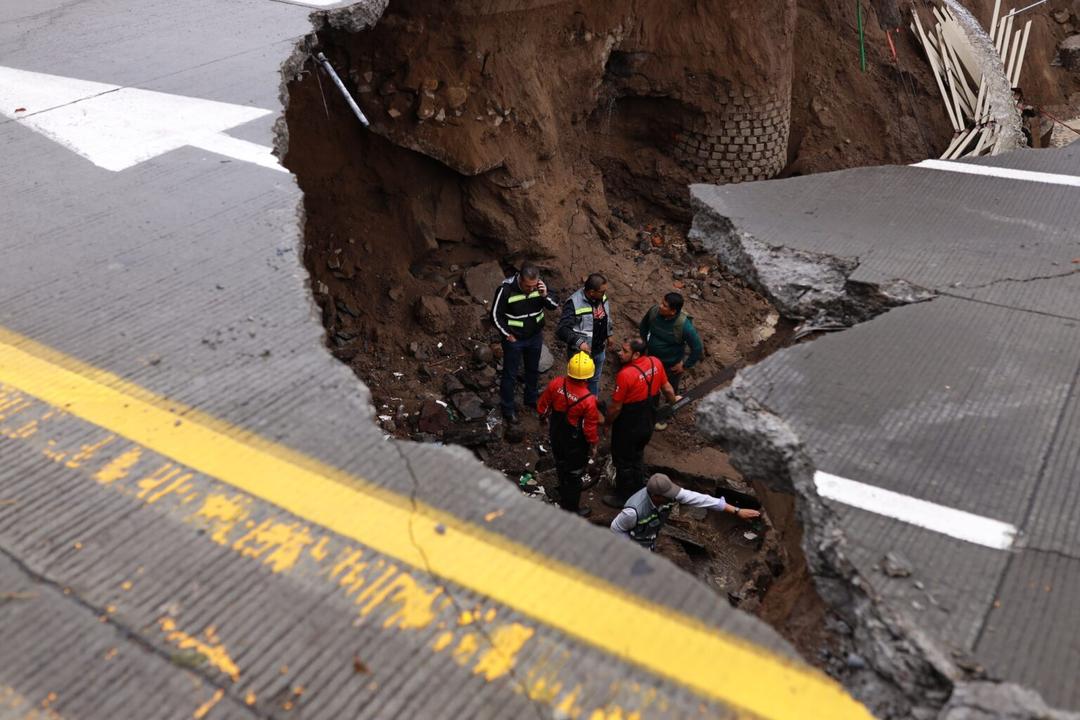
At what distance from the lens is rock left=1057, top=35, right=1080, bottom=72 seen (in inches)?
500

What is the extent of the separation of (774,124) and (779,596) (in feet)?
25.5

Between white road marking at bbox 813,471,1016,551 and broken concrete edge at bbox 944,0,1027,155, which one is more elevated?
broken concrete edge at bbox 944,0,1027,155

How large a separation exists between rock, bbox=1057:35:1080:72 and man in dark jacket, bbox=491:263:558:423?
10.5 metres

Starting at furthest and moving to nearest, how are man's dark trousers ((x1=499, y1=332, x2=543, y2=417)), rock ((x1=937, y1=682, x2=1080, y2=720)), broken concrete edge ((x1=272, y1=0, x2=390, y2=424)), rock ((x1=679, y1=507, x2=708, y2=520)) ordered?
1. man's dark trousers ((x1=499, y1=332, x2=543, y2=417))
2. rock ((x1=679, y1=507, x2=708, y2=520))
3. broken concrete edge ((x1=272, y1=0, x2=390, y2=424))
4. rock ((x1=937, y1=682, x2=1080, y2=720))

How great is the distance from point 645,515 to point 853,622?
2.62 metres

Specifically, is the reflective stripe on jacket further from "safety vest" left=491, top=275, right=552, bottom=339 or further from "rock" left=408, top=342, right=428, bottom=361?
"rock" left=408, top=342, right=428, bottom=361

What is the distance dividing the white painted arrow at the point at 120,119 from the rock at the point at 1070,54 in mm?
12729

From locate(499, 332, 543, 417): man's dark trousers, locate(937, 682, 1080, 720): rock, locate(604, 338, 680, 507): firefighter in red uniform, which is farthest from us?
locate(499, 332, 543, 417): man's dark trousers

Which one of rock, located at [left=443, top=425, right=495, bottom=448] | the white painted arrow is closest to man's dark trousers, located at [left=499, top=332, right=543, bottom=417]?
rock, located at [left=443, top=425, right=495, bottom=448]

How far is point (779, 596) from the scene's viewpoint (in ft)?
13.1

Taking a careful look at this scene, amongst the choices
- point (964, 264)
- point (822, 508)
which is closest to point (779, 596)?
point (822, 508)

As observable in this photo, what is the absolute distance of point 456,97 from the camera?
8.30 meters

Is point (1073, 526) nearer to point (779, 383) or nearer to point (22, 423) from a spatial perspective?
point (779, 383)

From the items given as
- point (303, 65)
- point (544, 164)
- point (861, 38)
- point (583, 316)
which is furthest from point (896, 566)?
point (861, 38)
